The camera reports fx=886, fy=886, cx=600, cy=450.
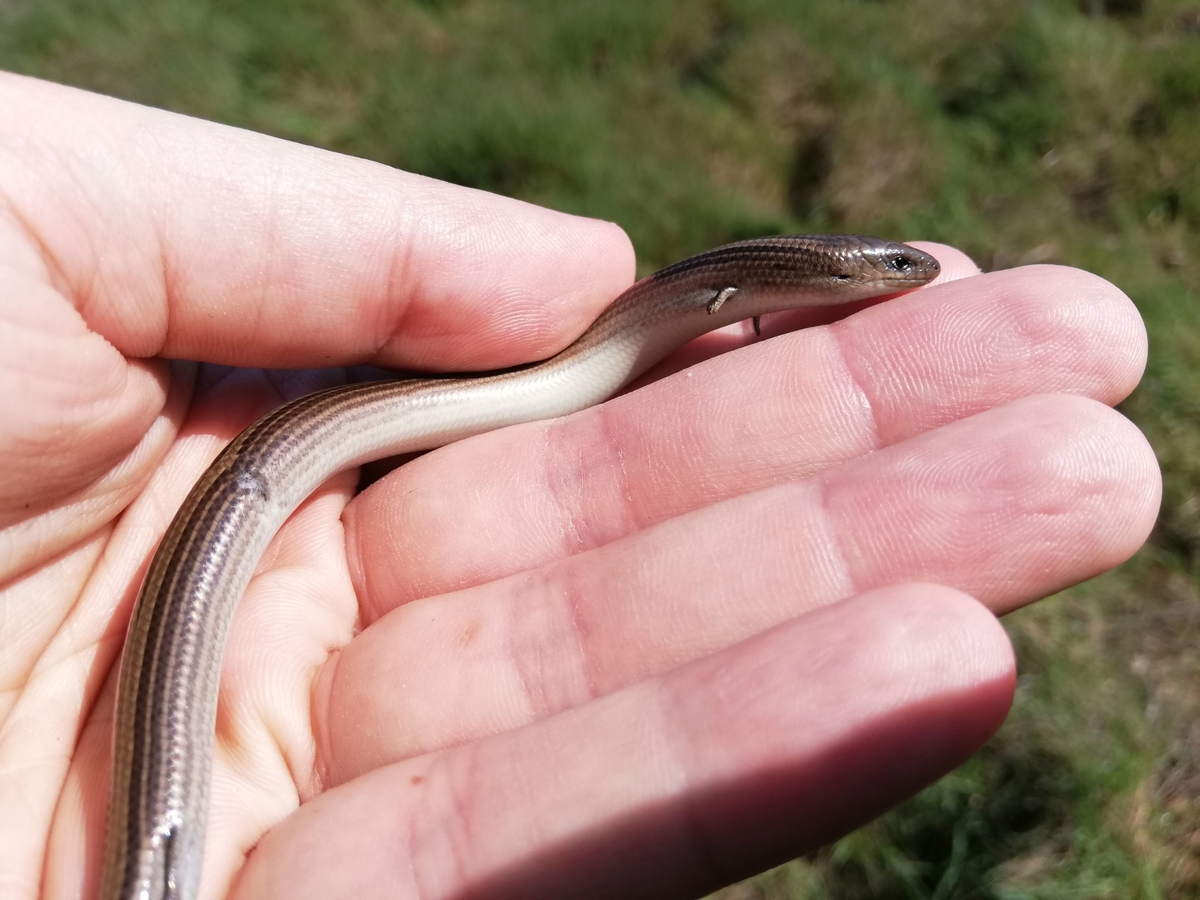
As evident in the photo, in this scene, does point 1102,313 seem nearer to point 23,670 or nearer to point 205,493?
point 205,493

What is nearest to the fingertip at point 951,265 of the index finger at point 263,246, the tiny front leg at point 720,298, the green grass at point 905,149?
the tiny front leg at point 720,298

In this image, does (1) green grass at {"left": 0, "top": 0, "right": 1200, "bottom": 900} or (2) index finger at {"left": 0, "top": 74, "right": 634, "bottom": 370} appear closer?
(2) index finger at {"left": 0, "top": 74, "right": 634, "bottom": 370}

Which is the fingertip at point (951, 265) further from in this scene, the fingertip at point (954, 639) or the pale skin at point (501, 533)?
the fingertip at point (954, 639)

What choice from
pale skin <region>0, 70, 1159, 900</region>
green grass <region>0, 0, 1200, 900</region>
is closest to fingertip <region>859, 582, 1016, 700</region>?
pale skin <region>0, 70, 1159, 900</region>

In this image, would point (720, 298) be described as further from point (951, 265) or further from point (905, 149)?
point (905, 149)

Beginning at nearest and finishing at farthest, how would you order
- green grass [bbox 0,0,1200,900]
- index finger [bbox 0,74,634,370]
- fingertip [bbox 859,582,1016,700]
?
fingertip [bbox 859,582,1016,700] < index finger [bbox 0,74,634,370] < green grass [bbox 0,0,1200,900]

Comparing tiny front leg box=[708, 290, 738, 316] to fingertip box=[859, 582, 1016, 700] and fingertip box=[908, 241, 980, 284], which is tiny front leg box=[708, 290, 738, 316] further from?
fingertip box=[859, 582, 1016, 700]

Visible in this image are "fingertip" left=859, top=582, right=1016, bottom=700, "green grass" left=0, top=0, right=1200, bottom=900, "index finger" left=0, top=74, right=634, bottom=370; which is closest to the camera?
"fingertip" left=859, top=582, right=1016, bottom=700
